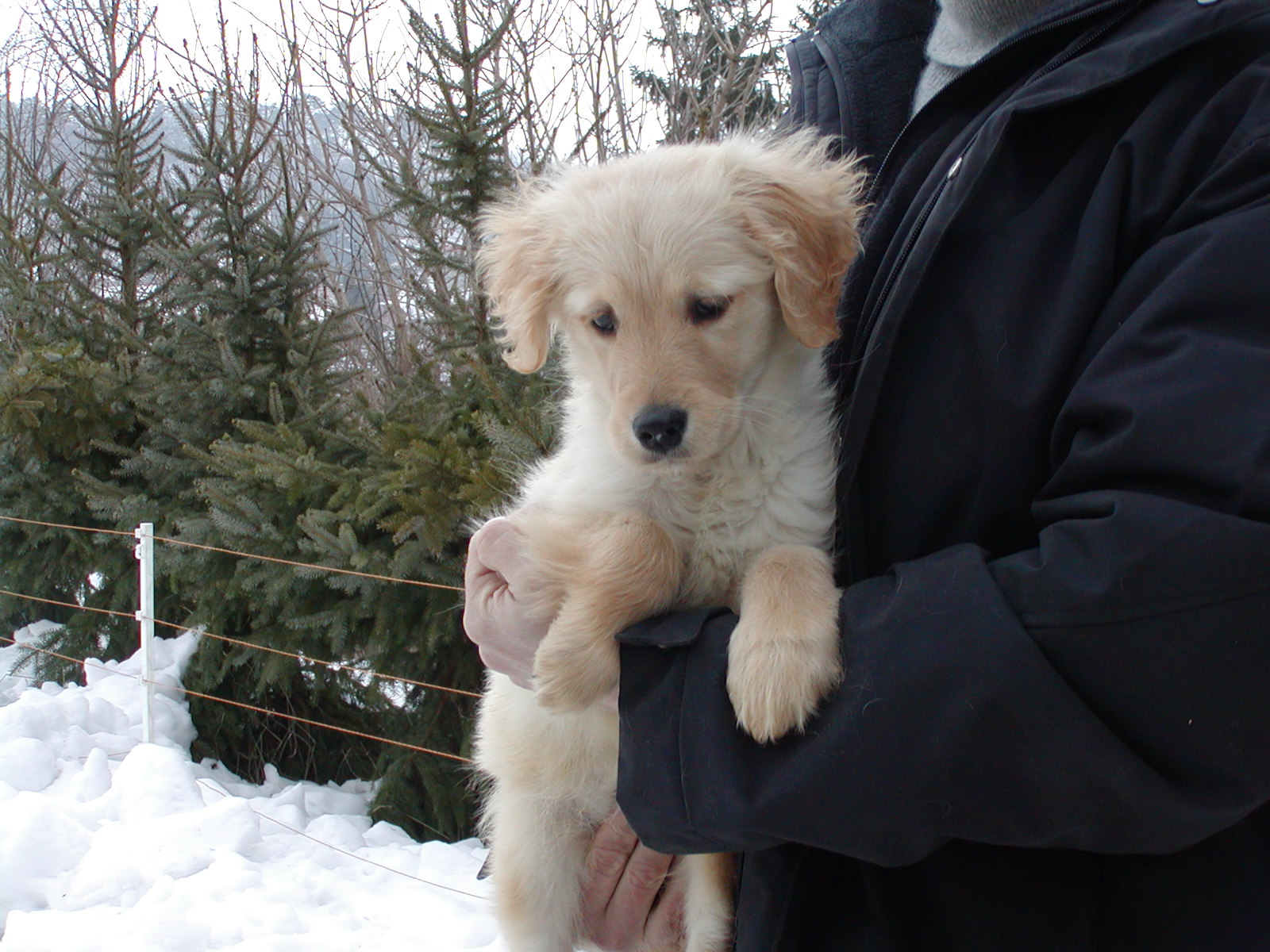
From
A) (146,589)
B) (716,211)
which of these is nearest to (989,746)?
(716,211)

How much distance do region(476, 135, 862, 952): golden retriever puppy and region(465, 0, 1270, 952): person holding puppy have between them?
29cm

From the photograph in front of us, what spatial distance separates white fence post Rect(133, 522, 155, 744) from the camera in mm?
5266

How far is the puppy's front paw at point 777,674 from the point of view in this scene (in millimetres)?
1240

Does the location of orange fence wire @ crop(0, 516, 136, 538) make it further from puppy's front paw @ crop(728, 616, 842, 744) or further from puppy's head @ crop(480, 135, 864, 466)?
puppy's front paw @ crop(728, 616, 842, 744)

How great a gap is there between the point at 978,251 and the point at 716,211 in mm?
817

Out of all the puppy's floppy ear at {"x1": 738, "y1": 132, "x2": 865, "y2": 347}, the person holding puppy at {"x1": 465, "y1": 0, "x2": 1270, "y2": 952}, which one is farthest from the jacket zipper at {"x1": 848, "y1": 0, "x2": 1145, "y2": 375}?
the puppy's floppy ear at {"x1": 738, "y1": 132, "x2": 865, "y2": 347}

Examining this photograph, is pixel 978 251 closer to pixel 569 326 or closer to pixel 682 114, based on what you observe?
pixel 569 326

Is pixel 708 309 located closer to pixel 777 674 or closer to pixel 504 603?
pixel 504 603

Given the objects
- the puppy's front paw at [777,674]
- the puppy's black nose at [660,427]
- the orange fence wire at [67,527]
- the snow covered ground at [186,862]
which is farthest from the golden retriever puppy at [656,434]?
the orange fence wire at [67,527]

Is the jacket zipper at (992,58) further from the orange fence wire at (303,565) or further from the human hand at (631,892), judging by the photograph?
the orange fence wire at (303,565)

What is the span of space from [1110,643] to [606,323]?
4.34 feet

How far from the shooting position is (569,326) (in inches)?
88.9

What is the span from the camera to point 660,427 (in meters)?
1.86

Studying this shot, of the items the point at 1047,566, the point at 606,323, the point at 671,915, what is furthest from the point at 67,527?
the point at 1047,566
